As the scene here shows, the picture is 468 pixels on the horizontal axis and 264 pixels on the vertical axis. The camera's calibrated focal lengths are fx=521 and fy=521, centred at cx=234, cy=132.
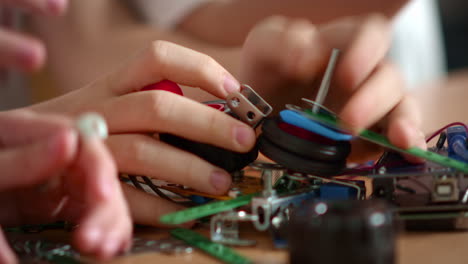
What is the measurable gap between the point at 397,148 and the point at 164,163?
200 millimetres

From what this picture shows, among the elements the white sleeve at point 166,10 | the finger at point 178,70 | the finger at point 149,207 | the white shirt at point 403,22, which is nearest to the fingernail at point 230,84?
the finger at point 178,70

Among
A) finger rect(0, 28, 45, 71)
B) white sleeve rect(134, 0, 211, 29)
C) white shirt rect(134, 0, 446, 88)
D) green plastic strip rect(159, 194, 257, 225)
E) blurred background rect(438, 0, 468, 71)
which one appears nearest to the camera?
finger rect(0, 28, 45, 71)

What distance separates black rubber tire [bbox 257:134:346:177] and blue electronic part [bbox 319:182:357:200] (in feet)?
0.06

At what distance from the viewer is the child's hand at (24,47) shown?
11.3 inches

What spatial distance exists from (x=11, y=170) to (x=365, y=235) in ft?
0.71

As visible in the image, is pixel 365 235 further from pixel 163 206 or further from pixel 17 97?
pixel 17 97

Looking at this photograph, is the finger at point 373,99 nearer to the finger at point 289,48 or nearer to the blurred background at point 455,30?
the finger at point 289,48

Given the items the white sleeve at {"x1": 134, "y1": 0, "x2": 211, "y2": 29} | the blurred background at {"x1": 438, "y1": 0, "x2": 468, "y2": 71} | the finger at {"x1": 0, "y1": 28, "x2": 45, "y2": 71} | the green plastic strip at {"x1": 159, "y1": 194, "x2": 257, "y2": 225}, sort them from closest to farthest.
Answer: the finger at {"x1": 0, "y1": 28, "x2": 45, "y2": 71} → the green plastic strip at {"x1": 159, "y1": 194, "x2": 257, "y2": 225} → the white sleeve at {"x1": 134, "y1": 0, "x2": 211, "y2": 29} → the blurred background at {"x1": 438, "y1": 0, "x2": 468, "y2": 71}

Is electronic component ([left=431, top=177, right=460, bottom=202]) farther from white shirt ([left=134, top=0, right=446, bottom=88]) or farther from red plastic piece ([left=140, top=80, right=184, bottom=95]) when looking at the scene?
white shirt ([left=134, top=0, right=446, bottom=88])

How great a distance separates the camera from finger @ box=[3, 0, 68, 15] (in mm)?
298

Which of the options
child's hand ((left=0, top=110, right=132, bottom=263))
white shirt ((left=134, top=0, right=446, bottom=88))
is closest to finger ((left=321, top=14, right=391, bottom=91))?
child's hand ((left=0, top=110, right=132, bottom=263))

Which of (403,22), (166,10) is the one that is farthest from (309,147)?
(403,22)

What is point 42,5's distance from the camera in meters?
0.30

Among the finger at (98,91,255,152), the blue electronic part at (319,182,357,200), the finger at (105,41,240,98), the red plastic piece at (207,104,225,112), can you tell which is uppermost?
the finger at (105,41,240,98)
